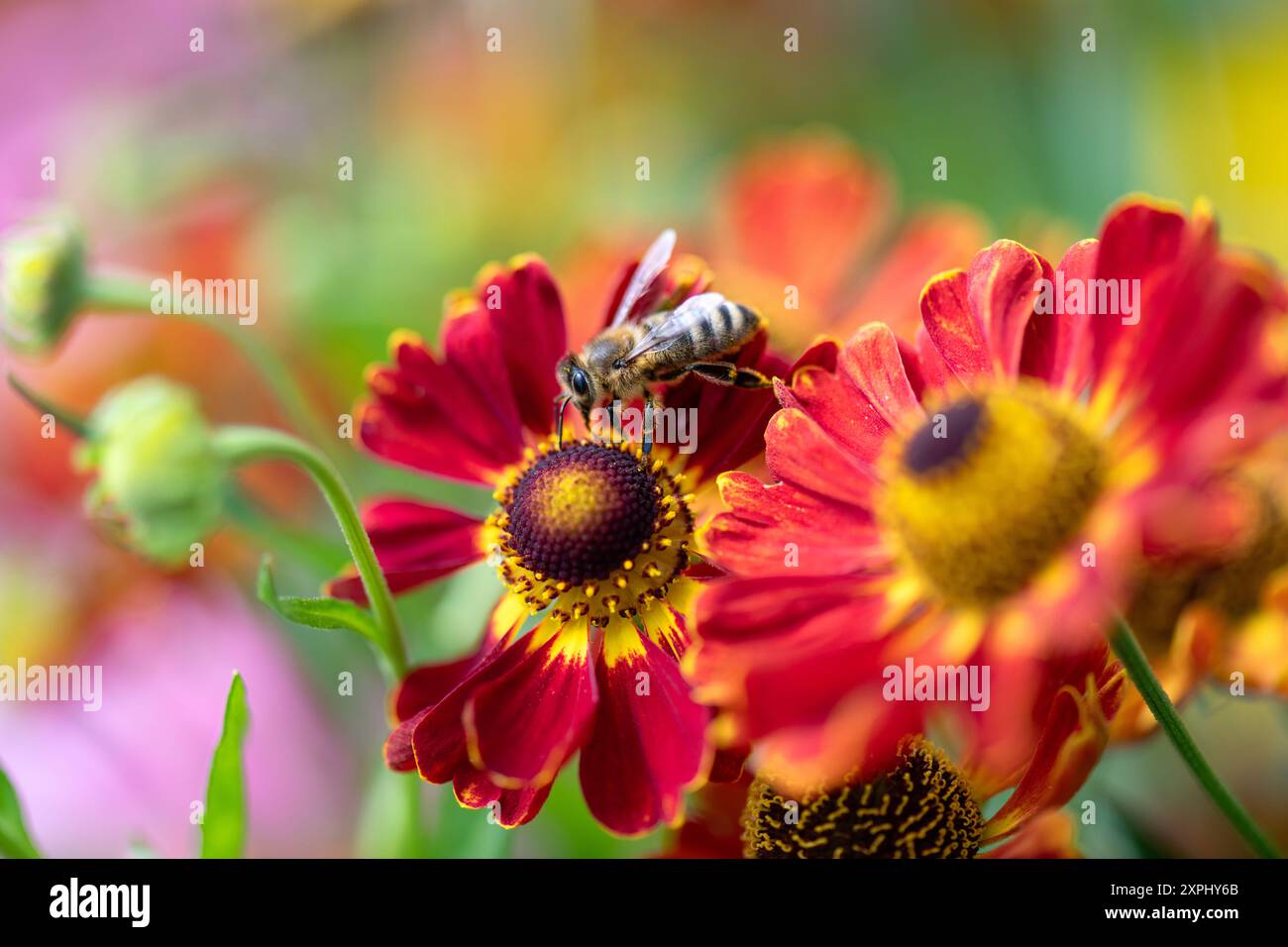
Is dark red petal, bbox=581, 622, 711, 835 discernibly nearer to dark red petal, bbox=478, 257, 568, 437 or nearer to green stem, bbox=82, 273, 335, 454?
dark red petal, bbox=478, 257, 568, 437

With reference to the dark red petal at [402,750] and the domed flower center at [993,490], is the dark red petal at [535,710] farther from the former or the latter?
the domed flower center at [993,490]

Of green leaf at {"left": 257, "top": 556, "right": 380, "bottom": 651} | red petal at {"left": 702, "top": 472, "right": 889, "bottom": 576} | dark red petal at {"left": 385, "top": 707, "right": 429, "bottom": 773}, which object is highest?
red petal at {"left": 702, "top": 472, "right": 889, "bottom": 576}

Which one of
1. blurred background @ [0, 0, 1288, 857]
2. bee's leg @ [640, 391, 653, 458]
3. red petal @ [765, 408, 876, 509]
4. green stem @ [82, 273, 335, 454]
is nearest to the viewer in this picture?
red petal @ [765, 408, 876, 509]

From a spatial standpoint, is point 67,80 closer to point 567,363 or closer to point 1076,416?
point 567,363

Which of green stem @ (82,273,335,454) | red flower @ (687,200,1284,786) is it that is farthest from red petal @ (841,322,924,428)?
green stem @ (82,273,335,454)

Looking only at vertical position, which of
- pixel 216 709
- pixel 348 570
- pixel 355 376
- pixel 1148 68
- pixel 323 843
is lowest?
pixel 323 843

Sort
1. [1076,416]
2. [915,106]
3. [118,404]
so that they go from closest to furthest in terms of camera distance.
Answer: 1. [1076,416]
2. [118,404]
3. [915,106]

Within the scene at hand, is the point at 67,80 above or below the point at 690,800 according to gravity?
above
